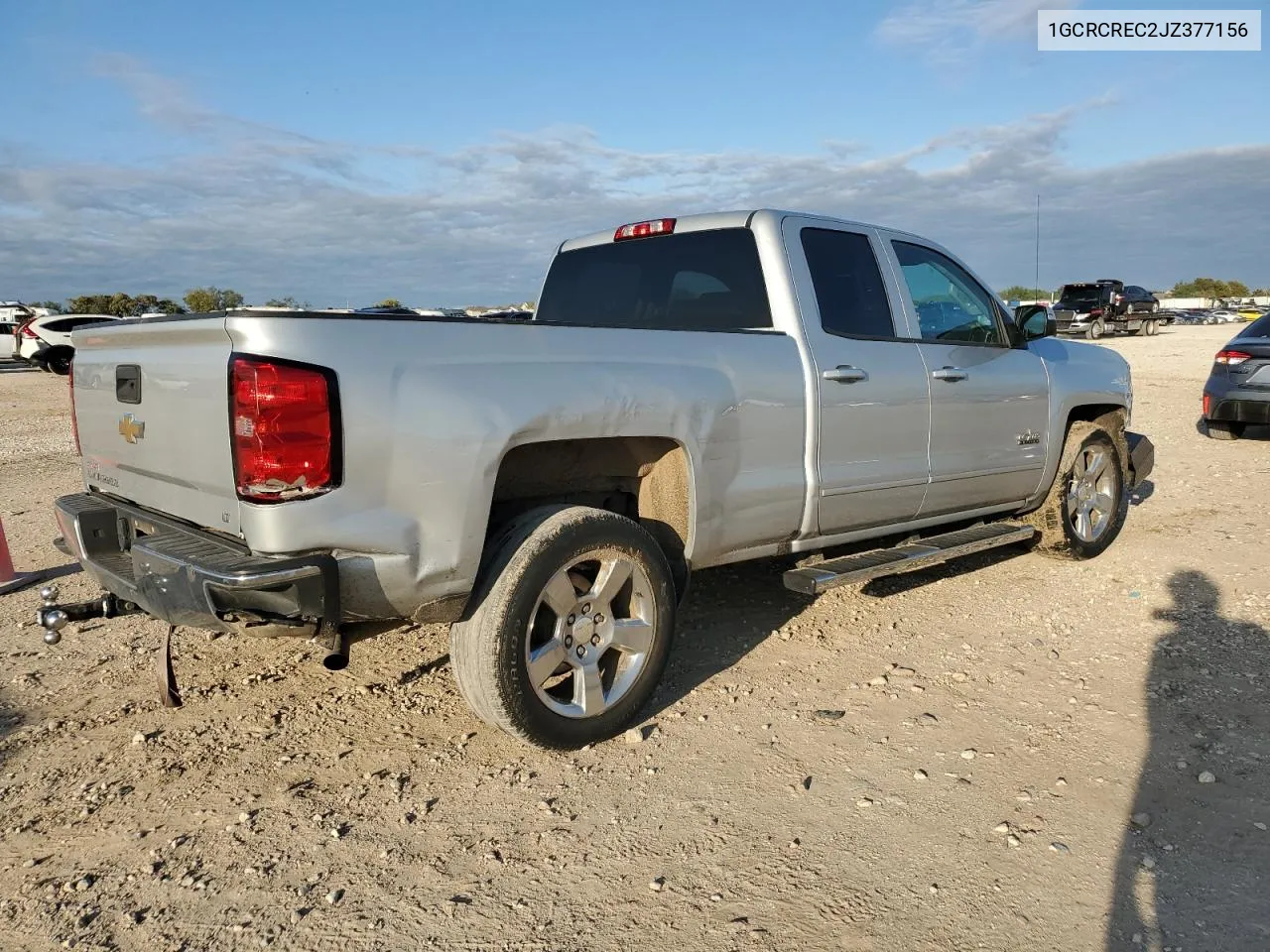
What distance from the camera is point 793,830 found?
2.93 metres

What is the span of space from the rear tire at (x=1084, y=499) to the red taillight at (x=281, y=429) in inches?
178

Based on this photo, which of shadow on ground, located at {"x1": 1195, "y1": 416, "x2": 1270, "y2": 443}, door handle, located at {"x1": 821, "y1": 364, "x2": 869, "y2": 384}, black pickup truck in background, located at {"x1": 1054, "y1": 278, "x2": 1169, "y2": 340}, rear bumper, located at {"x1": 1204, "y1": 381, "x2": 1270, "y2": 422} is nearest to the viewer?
door handle, located at {"x1": 821, "y1": 364, "x2": 869, "y2": 384}

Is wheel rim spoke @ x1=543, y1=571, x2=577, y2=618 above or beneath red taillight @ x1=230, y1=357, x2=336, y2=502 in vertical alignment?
beneath

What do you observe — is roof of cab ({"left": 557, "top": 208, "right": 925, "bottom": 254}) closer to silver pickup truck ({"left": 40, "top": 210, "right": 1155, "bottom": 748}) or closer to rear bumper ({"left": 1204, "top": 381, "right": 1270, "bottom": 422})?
silver pickup truck ({"left": 40, "top": 210, "right": 1155, "bottom": 748})

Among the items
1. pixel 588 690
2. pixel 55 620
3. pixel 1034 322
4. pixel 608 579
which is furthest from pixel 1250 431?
pixel 55 620

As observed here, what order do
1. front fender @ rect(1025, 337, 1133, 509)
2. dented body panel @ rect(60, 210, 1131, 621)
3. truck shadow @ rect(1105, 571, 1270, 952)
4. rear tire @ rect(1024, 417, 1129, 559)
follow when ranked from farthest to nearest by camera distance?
rear tire @ rect(1024, 417, 1129, 559) < front fender @ rect(1025, 337, 1133, 509) < dented body panel @ rect(60, 210, 1131, 621) < truck shadow @ rect(1105, 571, 1270, 952)

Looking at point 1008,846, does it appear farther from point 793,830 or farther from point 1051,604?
point 1051,604

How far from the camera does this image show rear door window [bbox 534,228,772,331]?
429 centimetres

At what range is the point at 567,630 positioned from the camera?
11.0 ft

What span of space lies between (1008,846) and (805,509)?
64.6 inches

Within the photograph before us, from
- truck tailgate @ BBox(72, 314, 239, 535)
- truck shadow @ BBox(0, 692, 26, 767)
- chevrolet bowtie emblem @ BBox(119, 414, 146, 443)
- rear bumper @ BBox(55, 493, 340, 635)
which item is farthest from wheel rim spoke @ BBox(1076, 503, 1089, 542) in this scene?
truck shadow @ BBox(0, 692, 26, 767)

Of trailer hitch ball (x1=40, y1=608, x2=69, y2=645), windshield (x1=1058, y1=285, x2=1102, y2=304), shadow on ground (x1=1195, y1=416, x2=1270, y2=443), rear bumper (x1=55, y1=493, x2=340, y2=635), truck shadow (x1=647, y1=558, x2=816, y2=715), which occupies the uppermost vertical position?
windshield (x1=1058, y1=285, x2=1102, y2=304)

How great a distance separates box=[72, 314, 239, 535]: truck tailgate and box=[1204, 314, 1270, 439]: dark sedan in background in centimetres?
1062

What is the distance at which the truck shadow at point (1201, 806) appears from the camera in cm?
246
